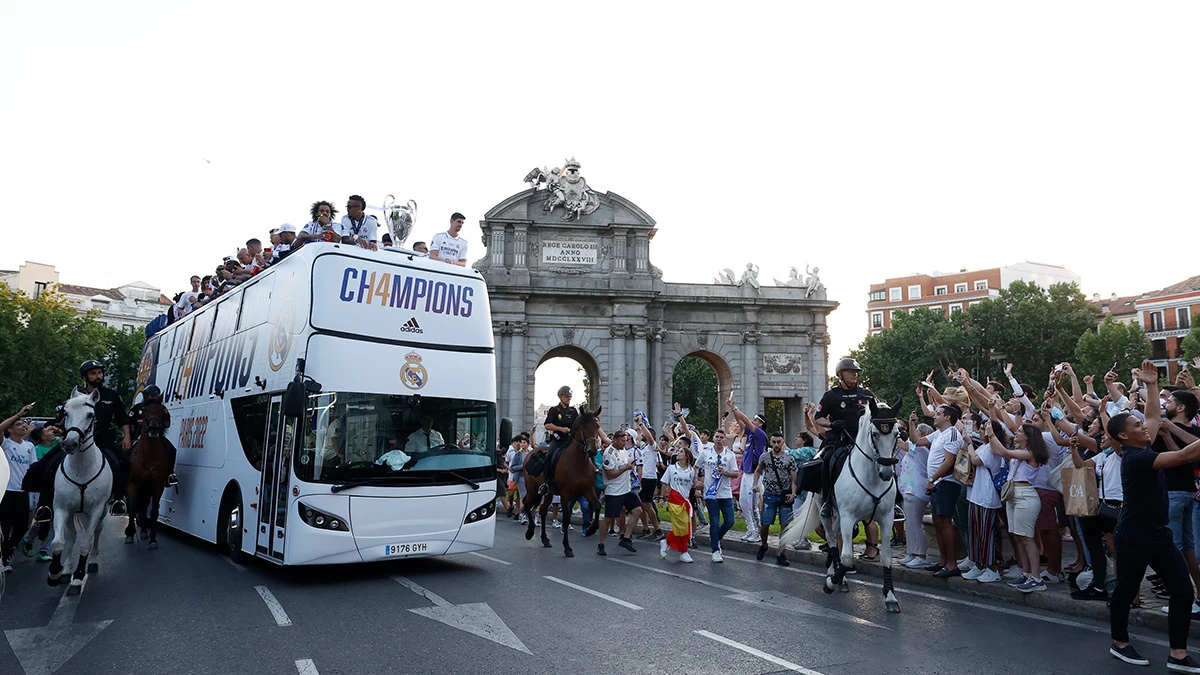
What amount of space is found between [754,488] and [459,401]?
20.7 feet

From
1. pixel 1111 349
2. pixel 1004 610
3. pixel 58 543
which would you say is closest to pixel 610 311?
pixel 58 543

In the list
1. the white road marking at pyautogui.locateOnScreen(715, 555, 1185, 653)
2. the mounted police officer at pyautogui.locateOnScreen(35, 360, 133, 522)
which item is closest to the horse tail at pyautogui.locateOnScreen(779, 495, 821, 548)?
the white road marking at pyautogui.locateOnScreen(715, 555, 1185, 653)

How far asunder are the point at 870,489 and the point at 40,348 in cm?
5076

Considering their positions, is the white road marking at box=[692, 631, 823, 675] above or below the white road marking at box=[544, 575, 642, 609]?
above

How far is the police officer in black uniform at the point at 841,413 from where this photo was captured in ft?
32.9

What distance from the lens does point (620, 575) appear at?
1120 centimetres

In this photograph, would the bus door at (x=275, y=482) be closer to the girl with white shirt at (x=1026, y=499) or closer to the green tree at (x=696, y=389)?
the girl with white shirt at (x=1026, y=499)

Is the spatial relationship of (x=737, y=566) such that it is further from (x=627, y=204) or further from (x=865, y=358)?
(x=865, y=358)

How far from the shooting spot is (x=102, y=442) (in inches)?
423

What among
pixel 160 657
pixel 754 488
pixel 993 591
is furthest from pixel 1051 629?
pixel 160 657

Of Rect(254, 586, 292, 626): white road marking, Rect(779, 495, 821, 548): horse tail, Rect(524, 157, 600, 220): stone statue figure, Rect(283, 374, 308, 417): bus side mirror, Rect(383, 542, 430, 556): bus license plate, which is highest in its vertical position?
Rect(524, 157, 600, 220): stone statue figure

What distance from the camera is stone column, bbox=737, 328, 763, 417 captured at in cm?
3919

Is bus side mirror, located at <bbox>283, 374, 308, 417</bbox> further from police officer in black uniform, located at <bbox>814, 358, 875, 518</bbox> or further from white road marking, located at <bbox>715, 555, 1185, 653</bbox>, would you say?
white road marking, located at <bbox>715, 555, 1185, 653</bbox>

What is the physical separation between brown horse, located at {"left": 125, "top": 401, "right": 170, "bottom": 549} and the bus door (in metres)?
3.89
